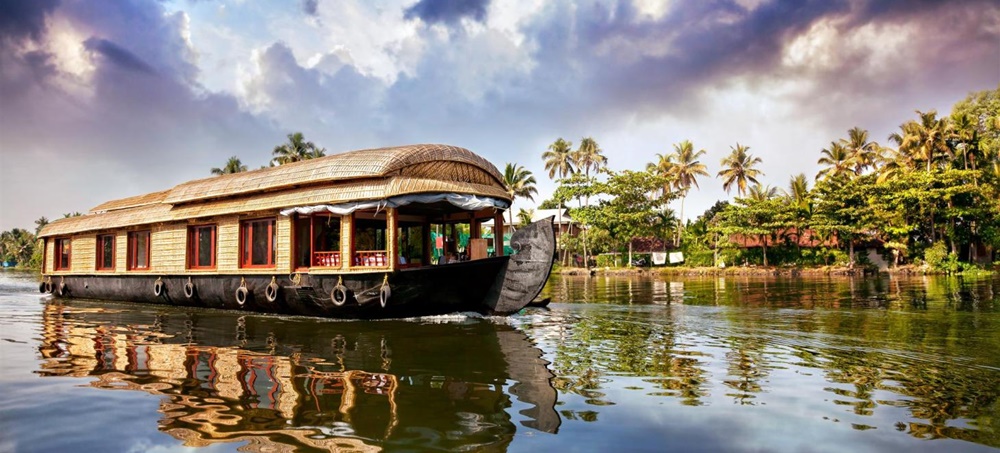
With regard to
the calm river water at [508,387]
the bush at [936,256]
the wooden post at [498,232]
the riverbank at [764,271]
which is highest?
the wooden post at [498,232]

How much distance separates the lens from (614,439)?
3793mm

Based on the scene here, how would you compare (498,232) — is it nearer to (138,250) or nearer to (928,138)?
(138,250)

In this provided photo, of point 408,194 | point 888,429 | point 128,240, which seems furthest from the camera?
point 128,240

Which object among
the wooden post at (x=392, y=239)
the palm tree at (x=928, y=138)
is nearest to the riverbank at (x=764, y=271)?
the palm tree at (x=928, y=138)

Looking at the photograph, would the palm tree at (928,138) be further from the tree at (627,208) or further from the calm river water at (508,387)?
the calm river water at (508,387)

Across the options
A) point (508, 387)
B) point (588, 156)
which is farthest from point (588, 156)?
point (508, 387)

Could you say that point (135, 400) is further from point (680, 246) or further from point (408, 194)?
point (680, 246)

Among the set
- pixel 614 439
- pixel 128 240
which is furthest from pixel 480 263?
pixel 128 240

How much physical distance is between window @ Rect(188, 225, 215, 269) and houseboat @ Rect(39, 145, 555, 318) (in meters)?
0.02

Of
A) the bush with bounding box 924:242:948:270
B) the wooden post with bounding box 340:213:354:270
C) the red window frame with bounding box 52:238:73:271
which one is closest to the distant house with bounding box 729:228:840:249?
the bush with bounding box 924:242:948:270

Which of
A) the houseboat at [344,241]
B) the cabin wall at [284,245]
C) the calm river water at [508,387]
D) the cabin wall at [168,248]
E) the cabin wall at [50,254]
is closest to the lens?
the calm river water at [508,387]

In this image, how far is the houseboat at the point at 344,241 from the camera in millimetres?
9812

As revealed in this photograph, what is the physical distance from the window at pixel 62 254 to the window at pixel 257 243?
10.2 m

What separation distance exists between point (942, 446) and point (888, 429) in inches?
13.8
